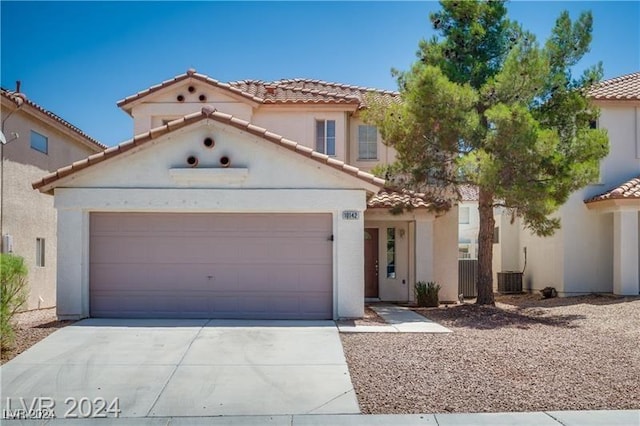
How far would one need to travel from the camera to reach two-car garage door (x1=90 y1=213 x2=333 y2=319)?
41.7ft

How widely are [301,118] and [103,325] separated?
9.26 meters

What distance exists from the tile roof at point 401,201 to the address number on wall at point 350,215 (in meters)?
3.67

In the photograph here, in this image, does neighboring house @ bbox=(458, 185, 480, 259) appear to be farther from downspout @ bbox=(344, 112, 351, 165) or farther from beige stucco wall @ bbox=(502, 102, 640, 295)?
downspout @ bbox=(344, 112, 351, 165)

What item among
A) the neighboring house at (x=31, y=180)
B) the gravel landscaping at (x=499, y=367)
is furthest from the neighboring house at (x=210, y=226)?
the neighboring house at (x=31, y=180)

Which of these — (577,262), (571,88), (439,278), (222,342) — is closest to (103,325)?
(222,342)

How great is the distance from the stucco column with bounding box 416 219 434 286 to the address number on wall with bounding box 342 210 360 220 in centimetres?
478

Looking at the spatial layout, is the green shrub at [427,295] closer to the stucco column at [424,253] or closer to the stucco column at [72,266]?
the stucco column at [424,253]

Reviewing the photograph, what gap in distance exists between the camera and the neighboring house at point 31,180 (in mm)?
15977

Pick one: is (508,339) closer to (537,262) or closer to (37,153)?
(537,262)

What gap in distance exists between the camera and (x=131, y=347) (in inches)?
394

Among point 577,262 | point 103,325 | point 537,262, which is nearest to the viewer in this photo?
point 103,325

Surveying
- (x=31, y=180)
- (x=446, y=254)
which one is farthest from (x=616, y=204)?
(x=31, y=180)

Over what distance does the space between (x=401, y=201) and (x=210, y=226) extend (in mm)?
5911

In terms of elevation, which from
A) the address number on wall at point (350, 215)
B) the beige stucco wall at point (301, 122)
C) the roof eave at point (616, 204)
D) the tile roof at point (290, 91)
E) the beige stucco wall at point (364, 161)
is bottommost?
the address number on wall at point (350, 215)
